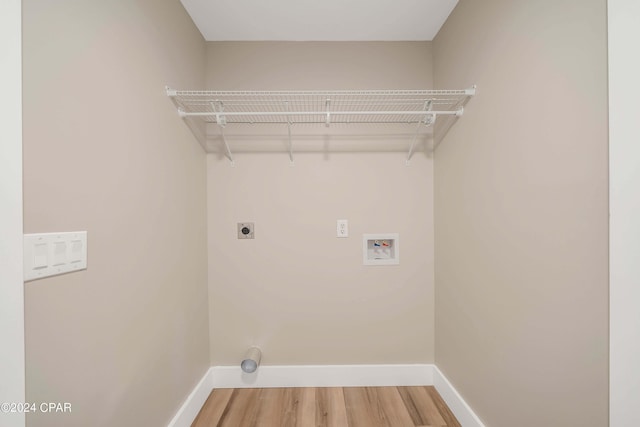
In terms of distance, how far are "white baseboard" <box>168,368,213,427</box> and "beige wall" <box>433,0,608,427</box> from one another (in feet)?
5.18

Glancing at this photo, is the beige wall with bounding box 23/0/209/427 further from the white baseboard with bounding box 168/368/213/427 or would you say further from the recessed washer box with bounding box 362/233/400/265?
the recessed washer box with bounding box 362/233/400/265

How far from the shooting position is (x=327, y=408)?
1630mm

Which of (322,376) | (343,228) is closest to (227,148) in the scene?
(343,228)

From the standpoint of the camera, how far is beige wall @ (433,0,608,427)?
81 cm

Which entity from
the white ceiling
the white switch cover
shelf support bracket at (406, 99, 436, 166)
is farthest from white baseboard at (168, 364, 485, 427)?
the white ceiling

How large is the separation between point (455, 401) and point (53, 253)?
2.03 m

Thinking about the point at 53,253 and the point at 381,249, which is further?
the point at 381,249

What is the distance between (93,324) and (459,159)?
185 centimetres

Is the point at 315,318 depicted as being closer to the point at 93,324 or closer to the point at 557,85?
the point at 93,324

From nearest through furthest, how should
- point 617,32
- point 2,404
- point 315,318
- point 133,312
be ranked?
1. point 2,404
2. point 617,32
3. point 133,312
4. point 315,318

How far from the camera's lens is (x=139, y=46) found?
1162 millimetres

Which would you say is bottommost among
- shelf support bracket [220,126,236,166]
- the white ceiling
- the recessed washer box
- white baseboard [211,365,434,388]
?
white baseboard [211,365,434,388]

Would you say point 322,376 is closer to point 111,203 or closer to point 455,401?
point 455,401

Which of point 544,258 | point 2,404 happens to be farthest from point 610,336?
point 2,404
